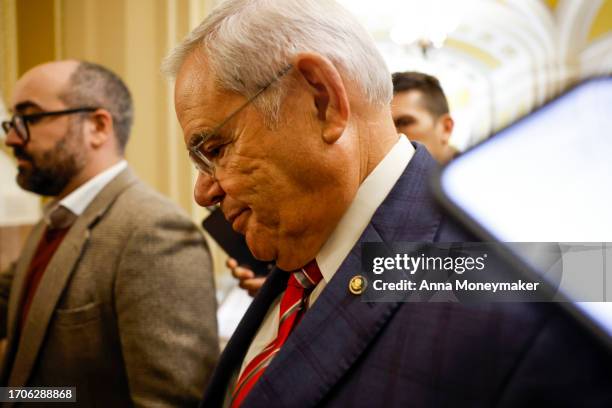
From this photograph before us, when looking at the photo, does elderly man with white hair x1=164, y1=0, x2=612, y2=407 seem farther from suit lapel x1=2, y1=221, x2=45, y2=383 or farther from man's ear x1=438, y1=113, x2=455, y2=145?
suit lapel x1=2, y1=221, x2=45, y2=383

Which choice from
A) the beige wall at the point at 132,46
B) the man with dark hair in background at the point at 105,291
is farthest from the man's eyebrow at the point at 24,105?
the beige wall at the point at 132,46

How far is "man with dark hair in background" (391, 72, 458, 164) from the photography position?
116cm

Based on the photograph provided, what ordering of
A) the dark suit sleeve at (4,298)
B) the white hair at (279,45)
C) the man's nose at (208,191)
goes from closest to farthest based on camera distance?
the white hair at (279,45)
the man's nose at (208,191)
the dark suit sleeve at (4,298)

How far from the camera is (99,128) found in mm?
1246

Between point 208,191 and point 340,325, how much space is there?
11.6 inches

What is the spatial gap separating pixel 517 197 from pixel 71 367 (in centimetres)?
106

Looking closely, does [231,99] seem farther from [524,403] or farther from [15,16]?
[15,16]

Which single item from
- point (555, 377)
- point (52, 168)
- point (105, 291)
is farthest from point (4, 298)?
point (555, 377)

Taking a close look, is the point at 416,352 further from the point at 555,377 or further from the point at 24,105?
the point at 24,105

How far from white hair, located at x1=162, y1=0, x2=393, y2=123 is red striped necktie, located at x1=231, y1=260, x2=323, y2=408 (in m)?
0.22

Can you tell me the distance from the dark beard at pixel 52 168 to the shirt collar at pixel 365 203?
0.89m

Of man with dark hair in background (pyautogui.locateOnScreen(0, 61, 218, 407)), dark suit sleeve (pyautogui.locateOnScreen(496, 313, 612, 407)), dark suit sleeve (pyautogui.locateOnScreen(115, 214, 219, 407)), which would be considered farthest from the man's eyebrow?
dark suit sleeve (pyautogui.locateOnScreen(496, 313, 612, 407))

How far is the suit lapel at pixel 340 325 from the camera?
0.50 metres

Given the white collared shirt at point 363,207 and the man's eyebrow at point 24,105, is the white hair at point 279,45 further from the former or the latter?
the man's eyebrow at point 24,105
